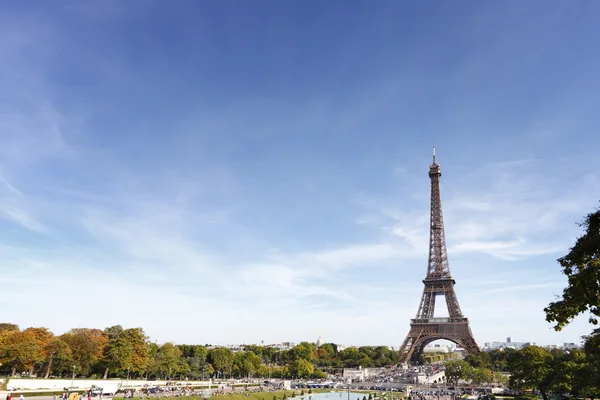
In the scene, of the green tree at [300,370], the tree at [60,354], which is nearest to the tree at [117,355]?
the tree at [60,354]

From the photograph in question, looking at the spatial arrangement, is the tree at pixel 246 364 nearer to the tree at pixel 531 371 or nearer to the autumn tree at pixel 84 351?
the autumn tree at pixel 84 351

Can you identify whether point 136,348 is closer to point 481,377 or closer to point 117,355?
point 117,355

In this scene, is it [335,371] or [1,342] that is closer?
[1,342]

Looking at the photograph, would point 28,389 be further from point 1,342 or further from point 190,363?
point 190,363

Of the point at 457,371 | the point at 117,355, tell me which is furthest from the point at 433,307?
the point at 117,355

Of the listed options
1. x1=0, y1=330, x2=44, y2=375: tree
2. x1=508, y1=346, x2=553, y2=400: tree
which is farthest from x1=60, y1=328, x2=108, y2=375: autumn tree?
x1=508, y1=346, x2=553, y2=400: tree

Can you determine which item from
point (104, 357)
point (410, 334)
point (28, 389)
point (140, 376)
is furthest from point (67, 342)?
point (410, 334)
